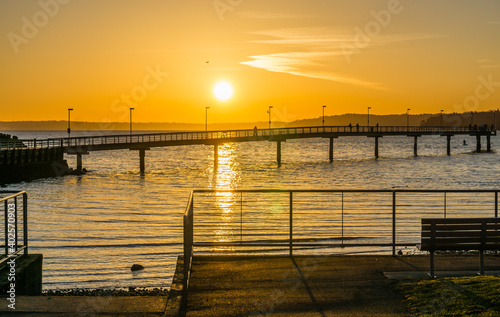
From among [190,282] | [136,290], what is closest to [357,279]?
[190,282]

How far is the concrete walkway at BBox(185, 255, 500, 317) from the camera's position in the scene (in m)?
6.22

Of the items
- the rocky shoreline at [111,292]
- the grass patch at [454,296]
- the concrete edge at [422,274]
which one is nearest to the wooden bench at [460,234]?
the concrete edge at [422,274]

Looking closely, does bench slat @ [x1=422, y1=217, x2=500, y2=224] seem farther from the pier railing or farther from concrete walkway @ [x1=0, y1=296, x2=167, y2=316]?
the pier railing

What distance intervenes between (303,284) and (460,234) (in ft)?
7.71

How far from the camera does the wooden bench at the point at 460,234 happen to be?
291 inches

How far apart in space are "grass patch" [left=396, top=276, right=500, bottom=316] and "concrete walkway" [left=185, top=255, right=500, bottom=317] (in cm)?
20

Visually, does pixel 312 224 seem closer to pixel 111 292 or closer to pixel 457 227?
pixel 111 292

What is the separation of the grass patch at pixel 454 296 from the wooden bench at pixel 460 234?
475 mm

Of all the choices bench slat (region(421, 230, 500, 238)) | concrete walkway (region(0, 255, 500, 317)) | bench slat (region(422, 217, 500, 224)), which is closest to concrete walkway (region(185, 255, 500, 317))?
concrete walkway (region(0, 255, 500, 317))

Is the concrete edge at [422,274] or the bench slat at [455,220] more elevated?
the bench slat at [455,220]

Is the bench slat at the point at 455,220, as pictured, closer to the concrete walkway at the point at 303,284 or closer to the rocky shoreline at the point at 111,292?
the concrete walkway at the point at 303,284

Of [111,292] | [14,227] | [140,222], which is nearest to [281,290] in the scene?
[14,227]

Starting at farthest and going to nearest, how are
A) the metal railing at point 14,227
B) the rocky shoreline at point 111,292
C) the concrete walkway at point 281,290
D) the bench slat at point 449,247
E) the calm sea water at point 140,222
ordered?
the calm sea water at point 140,222 → the rocky shoreline at point 111,292 → the bench slat at point 449,247 → the metal railing at point 14,227 → the concrete walkway at point 281,290

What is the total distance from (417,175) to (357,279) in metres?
56.8
